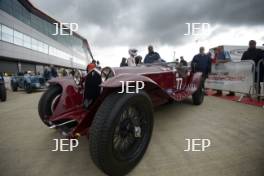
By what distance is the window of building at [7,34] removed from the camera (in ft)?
80.5

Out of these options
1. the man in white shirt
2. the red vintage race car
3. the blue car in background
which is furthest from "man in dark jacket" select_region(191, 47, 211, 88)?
the blue car in background

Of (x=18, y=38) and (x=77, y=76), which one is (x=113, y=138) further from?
(x=18, y=38)

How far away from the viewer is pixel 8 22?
25797 millimetres

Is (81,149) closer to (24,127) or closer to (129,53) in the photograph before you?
(24,127)

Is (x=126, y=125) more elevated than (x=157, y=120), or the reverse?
(x=126, y=125)

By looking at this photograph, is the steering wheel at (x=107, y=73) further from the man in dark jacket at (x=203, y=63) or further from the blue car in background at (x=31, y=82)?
the blue car in background at (x=31, y=82)

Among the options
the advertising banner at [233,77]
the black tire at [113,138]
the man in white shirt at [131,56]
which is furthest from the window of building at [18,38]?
the black tire at [113,138]

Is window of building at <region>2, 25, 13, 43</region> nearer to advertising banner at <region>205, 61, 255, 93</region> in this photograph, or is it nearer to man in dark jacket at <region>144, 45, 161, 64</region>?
man in dark jacket at <region>144, 45, 161, 64</region>

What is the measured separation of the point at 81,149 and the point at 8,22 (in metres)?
30.1

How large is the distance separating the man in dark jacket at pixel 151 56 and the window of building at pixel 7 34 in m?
26.6

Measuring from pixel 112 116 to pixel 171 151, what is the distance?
1.10 m

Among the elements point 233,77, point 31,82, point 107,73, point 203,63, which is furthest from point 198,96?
point 31,82

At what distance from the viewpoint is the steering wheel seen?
8.78ft

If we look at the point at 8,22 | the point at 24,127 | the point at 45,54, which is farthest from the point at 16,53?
the point at 24,127
